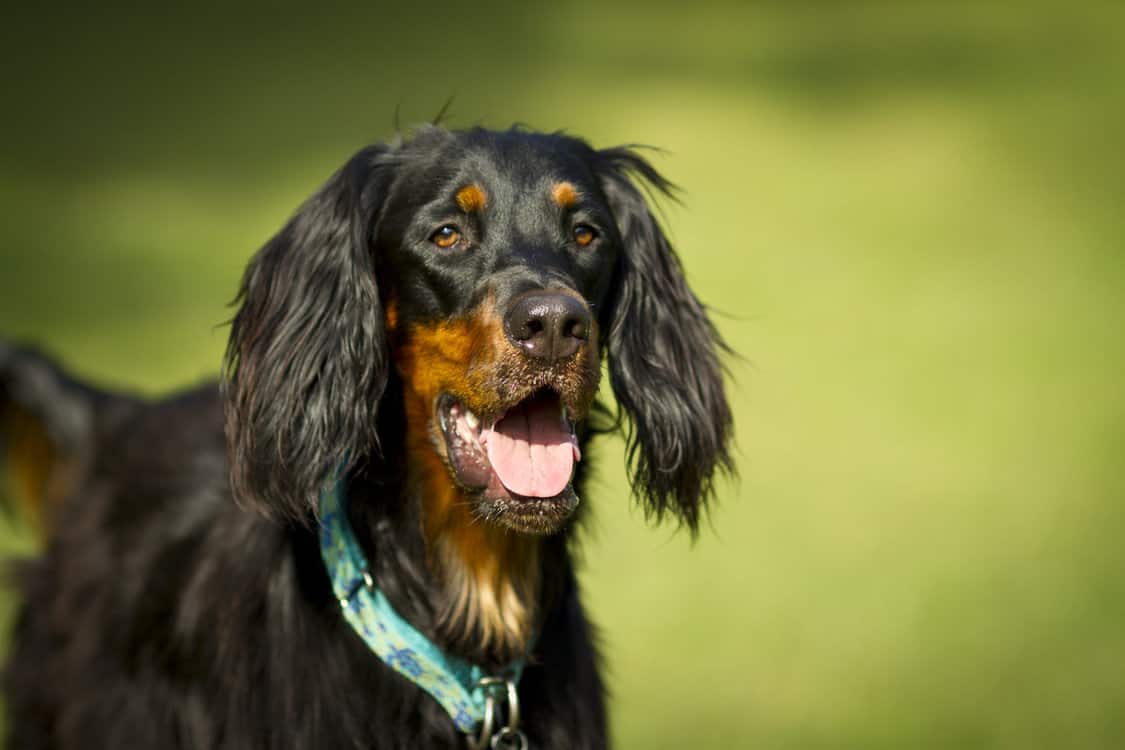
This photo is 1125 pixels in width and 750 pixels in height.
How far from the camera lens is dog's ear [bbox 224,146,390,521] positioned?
259cm

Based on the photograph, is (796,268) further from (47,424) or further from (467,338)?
(467,338)

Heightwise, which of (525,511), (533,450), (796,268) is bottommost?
(525,511)

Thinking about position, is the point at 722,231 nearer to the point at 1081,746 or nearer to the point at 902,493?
the point at 902,493

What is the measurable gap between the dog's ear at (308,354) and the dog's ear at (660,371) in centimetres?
53

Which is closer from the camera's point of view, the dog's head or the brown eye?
the dog's head

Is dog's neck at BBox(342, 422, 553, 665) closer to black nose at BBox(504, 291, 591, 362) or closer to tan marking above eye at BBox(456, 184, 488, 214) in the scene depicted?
black nose at BBox(504, 291, 591, 362)

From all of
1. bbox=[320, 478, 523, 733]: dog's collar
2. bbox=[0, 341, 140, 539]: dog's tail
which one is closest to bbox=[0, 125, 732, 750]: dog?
bbox=[320, 478, 523, 733]: dog's collar

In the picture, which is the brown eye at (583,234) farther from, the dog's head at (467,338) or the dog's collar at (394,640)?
the dog's collar at (394,640)

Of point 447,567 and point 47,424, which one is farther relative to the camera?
point 47,424

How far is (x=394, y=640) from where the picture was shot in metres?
2.53

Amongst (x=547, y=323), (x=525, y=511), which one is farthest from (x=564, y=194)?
(x=525, y=511)

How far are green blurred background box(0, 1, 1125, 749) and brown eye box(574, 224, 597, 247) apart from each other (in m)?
0.51

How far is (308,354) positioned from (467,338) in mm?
330

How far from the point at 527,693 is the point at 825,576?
2933mm
